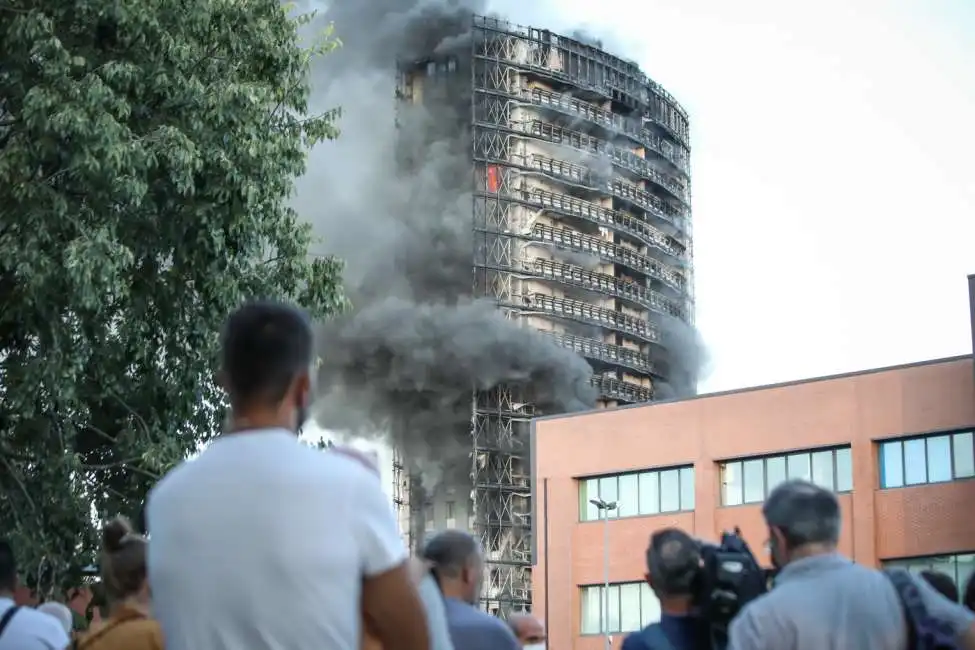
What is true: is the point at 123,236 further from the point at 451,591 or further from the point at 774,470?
the point at 774,470

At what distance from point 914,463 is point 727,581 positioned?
1435 inches

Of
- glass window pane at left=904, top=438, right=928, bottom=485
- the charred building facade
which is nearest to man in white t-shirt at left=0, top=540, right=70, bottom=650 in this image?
glass window pane at left=904, top=438, right=928, bottom=485

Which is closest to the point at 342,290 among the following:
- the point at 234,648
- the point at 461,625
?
the point at 461,625

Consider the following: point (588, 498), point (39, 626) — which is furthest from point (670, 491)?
point (39, 626)

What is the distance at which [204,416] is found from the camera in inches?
696

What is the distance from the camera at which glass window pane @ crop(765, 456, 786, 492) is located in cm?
4272

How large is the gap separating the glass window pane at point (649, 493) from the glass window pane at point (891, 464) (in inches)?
276

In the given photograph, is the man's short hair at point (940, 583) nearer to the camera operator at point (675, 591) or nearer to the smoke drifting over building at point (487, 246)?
the camera operator at point (675, 591)

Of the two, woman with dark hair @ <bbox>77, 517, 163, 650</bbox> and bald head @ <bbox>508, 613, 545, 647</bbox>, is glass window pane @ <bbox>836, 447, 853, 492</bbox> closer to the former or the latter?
bald head @ <bbox>508, 613, 545, 647</bbox>

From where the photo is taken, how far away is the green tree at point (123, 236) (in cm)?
1594

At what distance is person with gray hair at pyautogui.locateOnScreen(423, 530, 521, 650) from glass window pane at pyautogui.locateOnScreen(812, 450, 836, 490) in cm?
3725

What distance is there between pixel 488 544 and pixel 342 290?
57446 mm

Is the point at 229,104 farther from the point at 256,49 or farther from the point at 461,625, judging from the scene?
the point at 461,625

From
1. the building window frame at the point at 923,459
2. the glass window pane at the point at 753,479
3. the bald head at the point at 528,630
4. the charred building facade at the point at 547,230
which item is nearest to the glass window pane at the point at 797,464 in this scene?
the glass window pane at the point at 753,479
